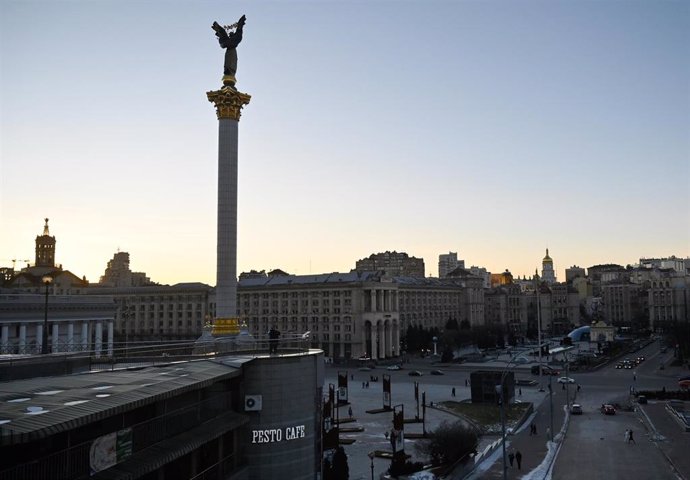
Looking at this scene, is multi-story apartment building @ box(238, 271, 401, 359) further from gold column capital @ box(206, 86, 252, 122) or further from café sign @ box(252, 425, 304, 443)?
café sign @ box(252, 425, 304, 443)

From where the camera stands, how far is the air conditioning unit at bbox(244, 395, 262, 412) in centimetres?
2858

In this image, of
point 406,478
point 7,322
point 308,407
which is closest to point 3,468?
point 308,407

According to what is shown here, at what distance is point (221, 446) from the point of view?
25969mm

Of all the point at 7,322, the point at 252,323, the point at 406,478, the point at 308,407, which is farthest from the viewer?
the point at 252,323

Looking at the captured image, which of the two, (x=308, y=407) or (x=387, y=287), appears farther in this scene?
(x=387, y=287)

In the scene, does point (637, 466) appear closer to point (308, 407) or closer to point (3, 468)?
point (308, 407)

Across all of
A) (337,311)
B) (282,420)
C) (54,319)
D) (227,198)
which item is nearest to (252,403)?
(282,420)

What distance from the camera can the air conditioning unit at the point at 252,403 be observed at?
28578mm

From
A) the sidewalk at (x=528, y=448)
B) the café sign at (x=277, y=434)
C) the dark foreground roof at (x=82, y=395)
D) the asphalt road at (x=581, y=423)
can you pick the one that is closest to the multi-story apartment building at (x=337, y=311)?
the asphalt road at (x=581, y=423)

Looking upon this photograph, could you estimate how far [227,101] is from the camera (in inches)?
1778

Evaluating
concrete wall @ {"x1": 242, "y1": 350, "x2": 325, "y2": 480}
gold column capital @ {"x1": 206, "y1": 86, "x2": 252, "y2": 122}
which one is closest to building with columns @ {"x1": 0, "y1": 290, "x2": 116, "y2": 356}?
gold column capital @ {"x1": 206, "y1": 86, "x2": 252, "y2": 122}

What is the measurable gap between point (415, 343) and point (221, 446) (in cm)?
10948

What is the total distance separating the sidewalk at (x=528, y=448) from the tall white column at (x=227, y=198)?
1988cm

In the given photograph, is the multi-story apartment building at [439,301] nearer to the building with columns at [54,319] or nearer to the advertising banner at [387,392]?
the building with columns at [54,319]
